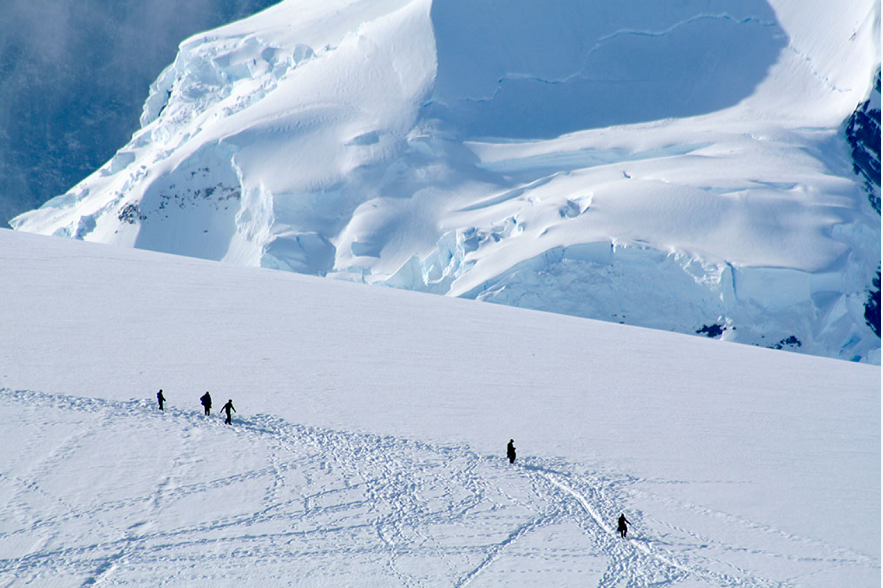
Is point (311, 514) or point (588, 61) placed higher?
point (588, 61)

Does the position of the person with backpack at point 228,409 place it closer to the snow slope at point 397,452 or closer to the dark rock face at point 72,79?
the snow slope at point 397,452

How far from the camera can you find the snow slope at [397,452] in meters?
9.66

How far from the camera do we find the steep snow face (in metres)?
38.9

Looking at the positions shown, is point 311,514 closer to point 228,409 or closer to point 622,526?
point 228,409

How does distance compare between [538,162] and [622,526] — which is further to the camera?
[538,162]

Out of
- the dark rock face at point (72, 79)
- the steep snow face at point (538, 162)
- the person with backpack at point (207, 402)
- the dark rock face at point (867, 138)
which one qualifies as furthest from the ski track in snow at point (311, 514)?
the dark rock face at point (72, 79)

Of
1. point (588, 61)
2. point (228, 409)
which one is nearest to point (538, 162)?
point (588, 61)

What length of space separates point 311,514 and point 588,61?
5192 centimetres

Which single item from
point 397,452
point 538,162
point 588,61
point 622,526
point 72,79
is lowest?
point 622,526

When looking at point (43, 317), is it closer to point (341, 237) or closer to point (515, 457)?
point (515, 457)

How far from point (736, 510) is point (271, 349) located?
9350mm

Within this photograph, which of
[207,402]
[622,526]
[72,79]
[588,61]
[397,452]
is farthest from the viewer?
[72,79]

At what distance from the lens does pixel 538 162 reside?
5028 centimetres

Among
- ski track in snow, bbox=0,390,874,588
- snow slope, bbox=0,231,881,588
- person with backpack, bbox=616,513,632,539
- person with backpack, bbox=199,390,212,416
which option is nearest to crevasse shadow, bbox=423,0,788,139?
snow slope, bbox=0,231,881,588
